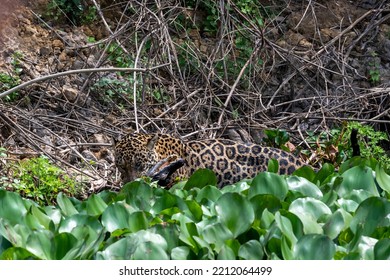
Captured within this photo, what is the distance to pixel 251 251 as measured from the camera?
4.39 m

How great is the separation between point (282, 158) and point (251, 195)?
4.11 metres

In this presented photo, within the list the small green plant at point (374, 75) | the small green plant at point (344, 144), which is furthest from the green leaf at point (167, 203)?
the small green plant at point (374, 75)

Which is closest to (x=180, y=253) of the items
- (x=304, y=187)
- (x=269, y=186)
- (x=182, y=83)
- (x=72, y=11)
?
(x=269, y=186)

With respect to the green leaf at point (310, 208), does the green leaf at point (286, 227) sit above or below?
above

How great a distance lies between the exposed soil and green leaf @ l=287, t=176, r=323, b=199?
181 inches

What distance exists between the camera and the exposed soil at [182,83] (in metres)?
11.1

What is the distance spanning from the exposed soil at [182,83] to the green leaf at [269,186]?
4.70 meters

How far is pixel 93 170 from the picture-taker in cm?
1010

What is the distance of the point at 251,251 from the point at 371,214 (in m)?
0.83

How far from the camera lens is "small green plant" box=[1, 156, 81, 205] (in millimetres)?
9037

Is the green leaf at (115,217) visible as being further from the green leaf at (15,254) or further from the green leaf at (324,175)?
the green leaf at (324,175)

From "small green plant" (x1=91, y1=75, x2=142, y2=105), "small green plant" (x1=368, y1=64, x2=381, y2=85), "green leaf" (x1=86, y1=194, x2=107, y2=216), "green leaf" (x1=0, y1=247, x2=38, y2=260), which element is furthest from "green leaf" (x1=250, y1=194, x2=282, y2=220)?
"small green plant" (x1=368, y1=64, x2=381, y2=85)

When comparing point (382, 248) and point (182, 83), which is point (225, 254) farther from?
point (182, 83)

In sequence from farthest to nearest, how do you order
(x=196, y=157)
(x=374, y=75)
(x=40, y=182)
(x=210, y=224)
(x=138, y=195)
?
(x=374, y=75)
(x=196, y=157)
(x=40, y=182)
(x=138, y=195)
(x=210, y=224)
